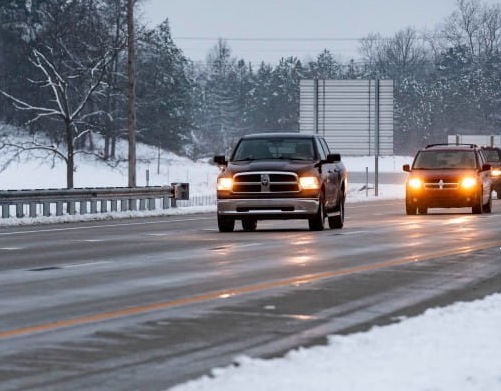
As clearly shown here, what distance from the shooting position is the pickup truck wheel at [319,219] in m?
28.3

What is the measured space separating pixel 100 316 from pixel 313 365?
3.60 m

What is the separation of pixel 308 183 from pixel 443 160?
1139 cm

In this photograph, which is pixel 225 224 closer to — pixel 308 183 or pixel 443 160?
pixel 308 183

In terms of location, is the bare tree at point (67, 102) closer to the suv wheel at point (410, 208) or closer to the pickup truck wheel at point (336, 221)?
the suv wheel at point (410, 208)

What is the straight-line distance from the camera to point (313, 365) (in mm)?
8938

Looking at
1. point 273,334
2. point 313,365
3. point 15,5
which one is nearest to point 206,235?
point 273,334

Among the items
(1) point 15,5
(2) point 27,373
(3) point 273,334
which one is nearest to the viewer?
(2) point 27,373

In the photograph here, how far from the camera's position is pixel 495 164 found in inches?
2044

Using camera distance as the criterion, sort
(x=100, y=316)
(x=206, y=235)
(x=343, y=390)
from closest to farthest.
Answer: (x=343, y=390)
(x=100, y=316)
(x=206, y=235)

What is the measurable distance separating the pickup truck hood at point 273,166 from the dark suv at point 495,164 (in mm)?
24080

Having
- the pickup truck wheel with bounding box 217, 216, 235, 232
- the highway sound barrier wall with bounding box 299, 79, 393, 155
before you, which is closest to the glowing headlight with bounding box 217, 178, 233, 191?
the pickup truck wheel with bounding box 217, 216, 235, 232

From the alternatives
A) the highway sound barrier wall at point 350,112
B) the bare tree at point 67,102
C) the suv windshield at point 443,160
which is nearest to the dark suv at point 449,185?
the suv windshield at point 443,160

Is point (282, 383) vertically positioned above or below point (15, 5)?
below

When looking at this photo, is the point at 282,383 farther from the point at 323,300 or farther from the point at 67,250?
→ the point at 67,250
